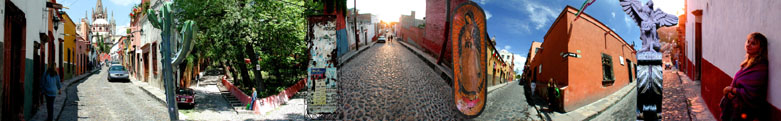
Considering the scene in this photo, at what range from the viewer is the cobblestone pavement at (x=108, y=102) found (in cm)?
486

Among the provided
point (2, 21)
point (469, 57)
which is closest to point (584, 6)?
point (469, 57)

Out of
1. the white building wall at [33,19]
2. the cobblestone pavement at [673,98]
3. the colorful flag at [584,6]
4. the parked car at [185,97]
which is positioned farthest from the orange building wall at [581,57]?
the parked car at [185,97]

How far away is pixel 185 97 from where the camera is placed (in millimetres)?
6094

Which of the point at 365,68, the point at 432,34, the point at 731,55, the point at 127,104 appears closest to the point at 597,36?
the point at 731,55

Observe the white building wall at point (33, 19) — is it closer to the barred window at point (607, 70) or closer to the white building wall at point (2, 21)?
the white building wall at point (2, 21)

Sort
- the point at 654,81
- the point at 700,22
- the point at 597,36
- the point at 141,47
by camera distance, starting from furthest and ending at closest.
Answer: the point at 141,47 → the point at 700,22 → the point at 654,81 → the point at 597,36

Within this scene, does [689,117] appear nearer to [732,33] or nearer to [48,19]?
[732,33]

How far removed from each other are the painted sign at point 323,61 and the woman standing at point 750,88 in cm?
400

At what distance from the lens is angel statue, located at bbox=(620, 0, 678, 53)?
4.18 feet

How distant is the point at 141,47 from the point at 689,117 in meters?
5.42

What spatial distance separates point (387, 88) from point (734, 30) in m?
3.04

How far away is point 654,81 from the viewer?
1.36 metres

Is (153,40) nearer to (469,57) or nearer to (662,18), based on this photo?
(469,57)

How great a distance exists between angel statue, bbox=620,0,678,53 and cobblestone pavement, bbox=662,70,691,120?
0.71ft
